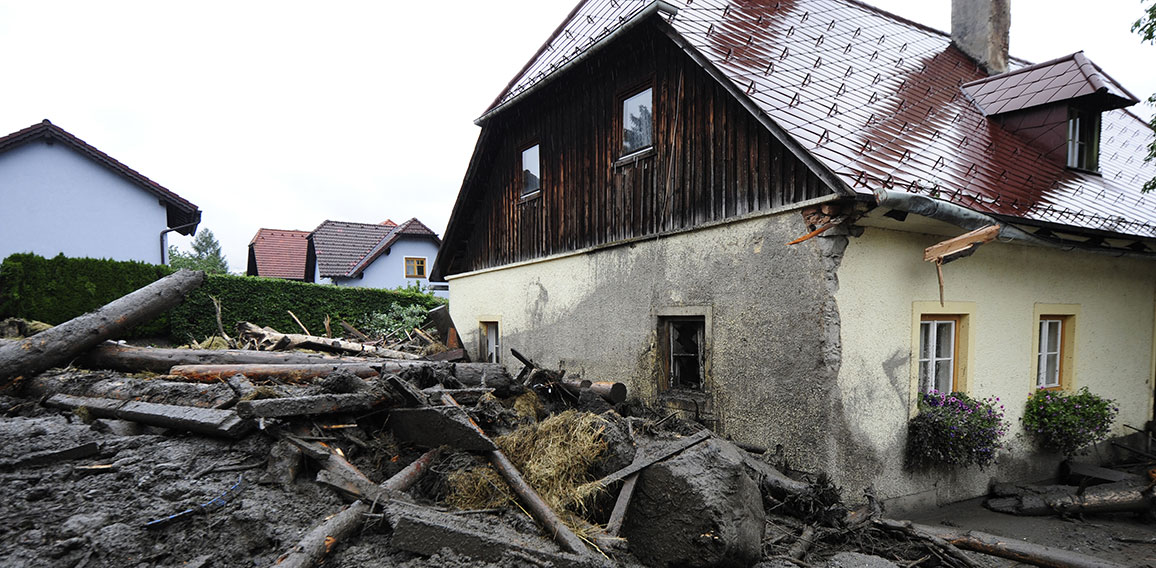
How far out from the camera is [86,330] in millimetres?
6395

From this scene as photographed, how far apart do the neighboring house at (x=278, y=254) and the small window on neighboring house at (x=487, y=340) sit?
24.2 meters

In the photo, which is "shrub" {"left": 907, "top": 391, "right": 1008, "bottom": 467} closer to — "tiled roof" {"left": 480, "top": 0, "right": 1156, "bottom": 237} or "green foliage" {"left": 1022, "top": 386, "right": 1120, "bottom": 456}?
"green foliage" {"left": 1022, "top": 386, "right": 1120, "bottom": 456}

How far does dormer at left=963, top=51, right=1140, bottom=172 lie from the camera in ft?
26.5

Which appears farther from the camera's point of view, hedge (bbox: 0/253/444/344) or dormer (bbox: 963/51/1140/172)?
hedge (bbox: 0/253/444/344)

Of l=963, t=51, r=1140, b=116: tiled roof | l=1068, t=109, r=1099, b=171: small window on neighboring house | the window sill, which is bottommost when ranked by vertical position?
the window sill

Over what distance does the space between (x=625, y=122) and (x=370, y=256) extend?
22.8 m

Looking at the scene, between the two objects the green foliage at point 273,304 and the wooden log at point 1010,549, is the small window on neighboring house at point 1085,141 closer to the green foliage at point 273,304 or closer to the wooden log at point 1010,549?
the wooden log at point 1010,549

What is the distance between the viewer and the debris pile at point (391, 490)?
10.8 feet

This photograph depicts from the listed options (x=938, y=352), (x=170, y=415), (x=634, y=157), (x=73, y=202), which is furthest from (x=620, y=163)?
(x=73, y=202)

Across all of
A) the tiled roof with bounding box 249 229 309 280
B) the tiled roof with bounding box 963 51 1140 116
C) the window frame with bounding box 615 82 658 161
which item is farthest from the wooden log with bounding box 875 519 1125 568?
the tiled roof with bounding box 249 229 309 280

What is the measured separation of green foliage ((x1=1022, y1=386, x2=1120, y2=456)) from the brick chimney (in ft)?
21.3

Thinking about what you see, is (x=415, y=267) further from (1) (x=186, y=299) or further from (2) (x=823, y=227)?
(2) (x=823, y=227)

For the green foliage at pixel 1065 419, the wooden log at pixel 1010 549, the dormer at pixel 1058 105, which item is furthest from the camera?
the dormer at pixel 1058 105

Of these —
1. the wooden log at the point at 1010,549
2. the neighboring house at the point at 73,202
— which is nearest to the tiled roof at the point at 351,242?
the neighboring house at the point at 73,202
